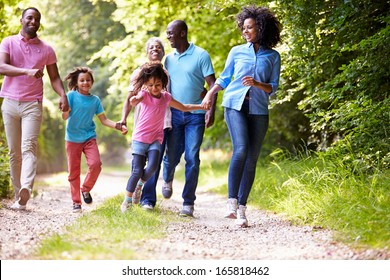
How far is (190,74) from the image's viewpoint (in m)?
7.66

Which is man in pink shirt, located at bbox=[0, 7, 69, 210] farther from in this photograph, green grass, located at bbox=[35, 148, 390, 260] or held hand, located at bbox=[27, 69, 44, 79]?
green grass, located at bbox=[35, 148, 390, 260]

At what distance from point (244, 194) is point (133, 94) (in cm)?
165

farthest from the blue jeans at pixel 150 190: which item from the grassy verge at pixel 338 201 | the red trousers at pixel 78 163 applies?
the grassy verge at pixel 338 201

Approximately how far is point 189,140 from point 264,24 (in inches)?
62.2

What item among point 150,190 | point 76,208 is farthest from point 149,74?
point 76,208

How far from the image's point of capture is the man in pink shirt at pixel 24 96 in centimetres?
767

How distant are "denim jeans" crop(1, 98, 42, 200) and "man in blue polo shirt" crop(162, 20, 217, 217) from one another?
1.53 m

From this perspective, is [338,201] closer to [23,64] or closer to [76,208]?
[76,208]

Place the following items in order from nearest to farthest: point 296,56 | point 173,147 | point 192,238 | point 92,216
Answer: point 192,238 → point 92,216 → point 173,147 → point 296,56

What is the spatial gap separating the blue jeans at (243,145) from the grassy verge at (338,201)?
24.2 inches

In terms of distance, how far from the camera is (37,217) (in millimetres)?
7305

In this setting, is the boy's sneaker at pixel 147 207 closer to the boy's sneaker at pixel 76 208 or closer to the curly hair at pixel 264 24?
the boy's sneaker at pixel 76 208
